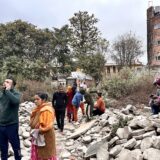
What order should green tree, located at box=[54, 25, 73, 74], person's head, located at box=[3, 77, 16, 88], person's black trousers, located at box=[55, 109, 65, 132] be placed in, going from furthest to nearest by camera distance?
green tree, located at box=[54, 25, 73, 74]
person's black trousers, located at box=[55, 109, 65, 132]
person's head, located at box=[3, 77, 16, 88]

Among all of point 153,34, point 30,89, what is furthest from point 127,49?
point 30,89

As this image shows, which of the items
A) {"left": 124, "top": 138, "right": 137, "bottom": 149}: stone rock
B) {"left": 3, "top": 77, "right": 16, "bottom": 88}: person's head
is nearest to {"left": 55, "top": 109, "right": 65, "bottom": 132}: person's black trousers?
{"left": 124, "top": 138, "right": 137, "bottom": 149}: stone rock

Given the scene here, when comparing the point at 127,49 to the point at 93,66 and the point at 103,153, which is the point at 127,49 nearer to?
the point at 93,66

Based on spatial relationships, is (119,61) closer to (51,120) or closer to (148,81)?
(148,81)

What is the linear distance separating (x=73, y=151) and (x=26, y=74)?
23.5 meters

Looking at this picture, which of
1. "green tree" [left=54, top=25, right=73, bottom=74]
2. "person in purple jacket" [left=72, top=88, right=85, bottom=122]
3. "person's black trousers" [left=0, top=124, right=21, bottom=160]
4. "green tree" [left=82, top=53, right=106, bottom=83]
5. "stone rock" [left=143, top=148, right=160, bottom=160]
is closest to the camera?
"person's black trousers" [left=0, top=124, right=21, bottom=160]

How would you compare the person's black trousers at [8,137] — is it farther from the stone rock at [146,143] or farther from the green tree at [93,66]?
the green tree at [93,66]

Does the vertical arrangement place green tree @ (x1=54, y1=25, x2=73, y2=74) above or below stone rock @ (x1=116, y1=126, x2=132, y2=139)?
above

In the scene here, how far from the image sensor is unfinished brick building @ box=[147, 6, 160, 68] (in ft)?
183

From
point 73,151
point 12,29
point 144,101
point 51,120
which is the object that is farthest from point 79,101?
point 12,29

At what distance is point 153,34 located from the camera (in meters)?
57.1

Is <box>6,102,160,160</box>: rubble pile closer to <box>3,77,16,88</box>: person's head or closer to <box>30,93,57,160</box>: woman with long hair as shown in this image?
<box>30,93,57,160</box>: woman with long hair

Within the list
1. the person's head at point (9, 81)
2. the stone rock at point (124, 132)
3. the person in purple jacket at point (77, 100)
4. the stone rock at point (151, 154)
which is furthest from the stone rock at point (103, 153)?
the person in purple jacket at point (77, 100)

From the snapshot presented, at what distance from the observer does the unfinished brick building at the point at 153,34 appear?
55906 mm
